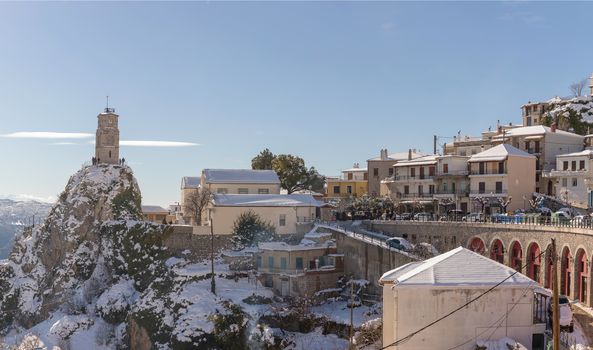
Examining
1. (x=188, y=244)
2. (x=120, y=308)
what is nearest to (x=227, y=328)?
(x=120, y=308)

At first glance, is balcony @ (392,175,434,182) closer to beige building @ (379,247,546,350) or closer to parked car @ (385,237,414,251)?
parked car @ (385,237,414,251)

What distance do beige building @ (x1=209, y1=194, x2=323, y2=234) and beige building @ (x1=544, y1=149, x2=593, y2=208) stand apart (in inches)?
962

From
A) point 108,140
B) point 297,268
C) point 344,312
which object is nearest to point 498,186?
point 297,268

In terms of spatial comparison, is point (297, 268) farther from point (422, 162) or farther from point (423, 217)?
point (422, 162)

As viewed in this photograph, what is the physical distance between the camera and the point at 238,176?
73000mm

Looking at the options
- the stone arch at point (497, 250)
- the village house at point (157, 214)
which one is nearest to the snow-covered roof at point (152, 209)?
the village house at point (157, 214)

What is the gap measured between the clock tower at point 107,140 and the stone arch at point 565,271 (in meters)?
43.8

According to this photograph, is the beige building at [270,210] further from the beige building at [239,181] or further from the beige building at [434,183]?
the beige building at [434,183]

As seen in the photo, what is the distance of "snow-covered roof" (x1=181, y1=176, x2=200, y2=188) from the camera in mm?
78062

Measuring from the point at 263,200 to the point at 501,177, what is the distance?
2397cm

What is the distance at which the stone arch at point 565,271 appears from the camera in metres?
41.9

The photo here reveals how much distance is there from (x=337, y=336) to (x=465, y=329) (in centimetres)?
1870

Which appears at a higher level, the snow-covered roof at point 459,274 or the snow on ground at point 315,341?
the snow-covered roof at point 459,274

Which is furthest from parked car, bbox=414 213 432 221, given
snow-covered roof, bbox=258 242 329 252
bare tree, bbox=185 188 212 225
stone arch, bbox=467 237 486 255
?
bare tree, bbox=185 188 212 225
